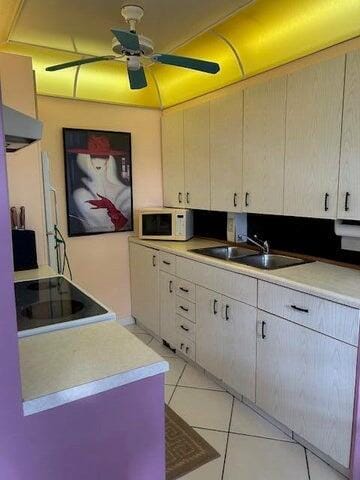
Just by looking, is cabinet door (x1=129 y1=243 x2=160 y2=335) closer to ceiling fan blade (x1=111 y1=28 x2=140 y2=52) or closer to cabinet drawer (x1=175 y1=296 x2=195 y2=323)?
cabinet drawer (x1=175 y1=296 x2=195 y2=323)

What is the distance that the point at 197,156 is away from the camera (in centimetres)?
327

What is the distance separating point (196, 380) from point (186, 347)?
306 millimetres

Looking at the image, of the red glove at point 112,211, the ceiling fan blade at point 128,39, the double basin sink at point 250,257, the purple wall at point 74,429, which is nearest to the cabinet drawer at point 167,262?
the double basin sink at point 250,257

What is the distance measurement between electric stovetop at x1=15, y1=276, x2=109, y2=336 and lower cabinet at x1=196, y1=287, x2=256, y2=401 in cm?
109

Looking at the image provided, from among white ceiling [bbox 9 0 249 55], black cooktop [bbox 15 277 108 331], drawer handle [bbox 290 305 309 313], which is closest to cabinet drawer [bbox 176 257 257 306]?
drawer handle [bbox 290 305 309 313]

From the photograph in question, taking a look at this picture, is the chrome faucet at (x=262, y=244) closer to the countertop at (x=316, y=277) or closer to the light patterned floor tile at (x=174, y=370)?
the countertop at (x=316, y=277)

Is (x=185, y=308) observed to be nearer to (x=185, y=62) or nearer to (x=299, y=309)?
(x=299, y=309)

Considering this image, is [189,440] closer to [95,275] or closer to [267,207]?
[267,207]

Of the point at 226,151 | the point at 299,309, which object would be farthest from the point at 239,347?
the point at 226,151

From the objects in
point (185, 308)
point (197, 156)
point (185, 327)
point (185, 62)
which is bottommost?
point (185, 327)

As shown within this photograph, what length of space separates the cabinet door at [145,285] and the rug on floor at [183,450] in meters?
1.26

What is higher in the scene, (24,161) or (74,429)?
(24,161)

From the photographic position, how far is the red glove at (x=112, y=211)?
348 cm

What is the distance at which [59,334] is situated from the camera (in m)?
1.30
